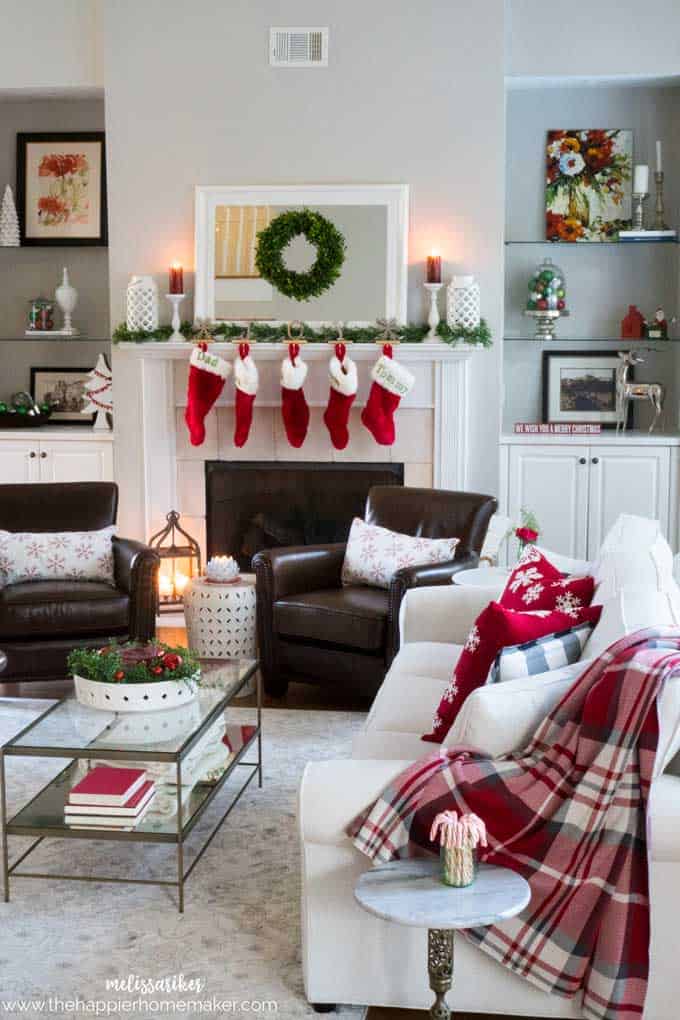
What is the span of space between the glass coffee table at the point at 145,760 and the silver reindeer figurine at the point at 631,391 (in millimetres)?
3292

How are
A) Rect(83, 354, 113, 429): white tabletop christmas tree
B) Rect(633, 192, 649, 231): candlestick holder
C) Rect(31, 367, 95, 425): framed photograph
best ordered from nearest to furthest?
Rect(633, 192, 649, 231): candlestick holder, Rect(83, 354, 113, 429): white tabletop christmas tree, Rect(31, 367, 95, 425): framed photograph

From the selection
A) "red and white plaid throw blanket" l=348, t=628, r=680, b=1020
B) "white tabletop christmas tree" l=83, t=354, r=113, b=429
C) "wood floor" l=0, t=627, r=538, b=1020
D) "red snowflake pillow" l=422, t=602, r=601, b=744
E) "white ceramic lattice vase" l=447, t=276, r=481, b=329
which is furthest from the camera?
"white tabletop christmas tree" l=83, t=354, r=113, b=429

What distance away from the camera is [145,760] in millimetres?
3020

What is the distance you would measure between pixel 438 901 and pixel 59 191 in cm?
525

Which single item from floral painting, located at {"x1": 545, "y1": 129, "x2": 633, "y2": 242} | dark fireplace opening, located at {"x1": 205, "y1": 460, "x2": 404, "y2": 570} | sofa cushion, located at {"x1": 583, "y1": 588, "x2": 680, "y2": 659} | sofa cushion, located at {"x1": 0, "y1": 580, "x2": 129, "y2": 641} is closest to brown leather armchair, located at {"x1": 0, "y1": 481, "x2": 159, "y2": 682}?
sofa cushion, located at {"x1": 0, "y1": 580, "x2": 129, "y2": 641}

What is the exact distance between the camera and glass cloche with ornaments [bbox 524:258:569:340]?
248 inches

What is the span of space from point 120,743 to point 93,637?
1.70m

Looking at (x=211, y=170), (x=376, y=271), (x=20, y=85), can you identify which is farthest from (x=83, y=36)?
(x=376, y=271)

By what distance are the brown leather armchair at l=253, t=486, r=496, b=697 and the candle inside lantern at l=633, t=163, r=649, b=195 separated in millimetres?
2073

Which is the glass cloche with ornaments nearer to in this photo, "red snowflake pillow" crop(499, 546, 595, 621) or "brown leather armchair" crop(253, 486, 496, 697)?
"brown leather armchair" crop(253, 486, 496, 697)

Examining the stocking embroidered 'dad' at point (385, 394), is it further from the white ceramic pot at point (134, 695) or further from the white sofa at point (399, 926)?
the white sofa at point (399, 926)

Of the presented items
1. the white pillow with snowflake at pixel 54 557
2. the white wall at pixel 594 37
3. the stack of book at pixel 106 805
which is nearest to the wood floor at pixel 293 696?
the white pillow with snowflake at pixel 54 557

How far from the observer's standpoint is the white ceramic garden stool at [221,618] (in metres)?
5.01

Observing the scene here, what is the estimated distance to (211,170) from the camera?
19.5 ft
